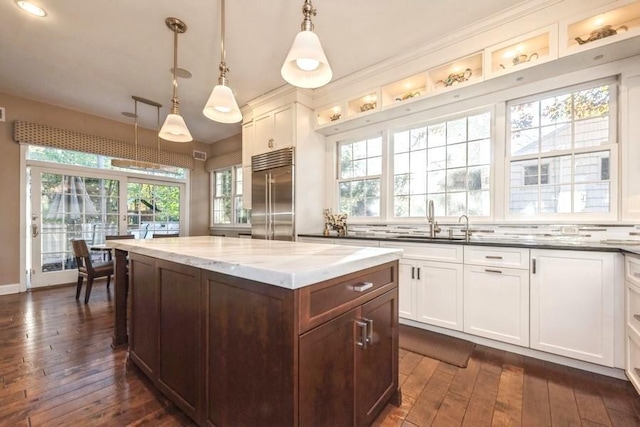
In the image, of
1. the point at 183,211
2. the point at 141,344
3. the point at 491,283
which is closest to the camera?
the point at 141,344

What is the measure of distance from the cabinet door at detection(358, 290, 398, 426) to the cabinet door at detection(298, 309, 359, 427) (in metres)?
0.08

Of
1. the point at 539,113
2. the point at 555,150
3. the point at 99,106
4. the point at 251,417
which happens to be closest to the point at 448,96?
the point at 539,113

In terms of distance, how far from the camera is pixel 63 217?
440 centimetres

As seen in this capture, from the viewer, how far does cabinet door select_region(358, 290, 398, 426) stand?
1261 millimetres

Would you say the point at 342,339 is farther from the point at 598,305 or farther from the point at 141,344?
the point at 598,305

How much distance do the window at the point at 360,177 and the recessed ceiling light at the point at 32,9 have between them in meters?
3.24

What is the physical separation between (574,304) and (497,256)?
0.55 metres

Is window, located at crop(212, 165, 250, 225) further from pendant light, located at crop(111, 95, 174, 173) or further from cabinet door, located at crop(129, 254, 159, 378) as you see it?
cabinet door, located at crop(129, 254, 159, 378)

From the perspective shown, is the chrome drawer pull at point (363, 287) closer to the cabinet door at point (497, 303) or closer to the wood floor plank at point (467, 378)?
the wood floor plank at point (467, 378)

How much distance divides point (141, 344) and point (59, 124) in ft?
14.2

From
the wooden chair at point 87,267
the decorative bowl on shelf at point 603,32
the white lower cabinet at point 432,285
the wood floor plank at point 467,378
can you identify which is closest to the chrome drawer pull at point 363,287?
the wood floor plank at point 467,378

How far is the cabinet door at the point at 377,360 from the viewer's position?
126cm

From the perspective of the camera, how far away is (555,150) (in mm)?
2480

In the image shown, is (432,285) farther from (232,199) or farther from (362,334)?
(232,199)
